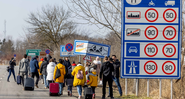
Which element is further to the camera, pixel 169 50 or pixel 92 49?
pixel 92 49

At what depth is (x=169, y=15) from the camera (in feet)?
37.6

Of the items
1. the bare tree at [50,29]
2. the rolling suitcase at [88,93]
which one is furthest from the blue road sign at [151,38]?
the bare tree at [50,29]

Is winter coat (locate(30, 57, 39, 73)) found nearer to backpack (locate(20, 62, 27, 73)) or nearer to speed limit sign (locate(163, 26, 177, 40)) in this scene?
backpack (locate(20, 62, 27, 73))

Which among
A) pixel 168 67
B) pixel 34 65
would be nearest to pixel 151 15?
pixel 168 67

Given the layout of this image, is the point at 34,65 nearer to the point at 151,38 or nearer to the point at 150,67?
the point at 150,67

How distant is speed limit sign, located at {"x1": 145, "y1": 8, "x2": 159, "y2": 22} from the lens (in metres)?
11.5

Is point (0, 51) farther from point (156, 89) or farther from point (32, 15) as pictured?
point (156, 89)

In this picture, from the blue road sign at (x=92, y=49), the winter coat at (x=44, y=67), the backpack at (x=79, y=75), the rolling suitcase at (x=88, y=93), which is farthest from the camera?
the blue road sign at (x=92, y=49)

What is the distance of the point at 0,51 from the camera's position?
13388cm

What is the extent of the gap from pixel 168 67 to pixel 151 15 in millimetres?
2133

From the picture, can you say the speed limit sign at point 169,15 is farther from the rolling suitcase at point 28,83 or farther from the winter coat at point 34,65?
the winter coat at point 34,65

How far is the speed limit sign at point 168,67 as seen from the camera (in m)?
11.6

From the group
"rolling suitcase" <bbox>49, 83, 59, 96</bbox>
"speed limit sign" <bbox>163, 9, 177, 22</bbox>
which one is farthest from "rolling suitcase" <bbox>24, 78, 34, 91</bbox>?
"speed limit sign" <bbox>163, 9, 177, 22</bbox>

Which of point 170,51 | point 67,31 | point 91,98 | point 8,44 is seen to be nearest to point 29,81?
point 91,98
